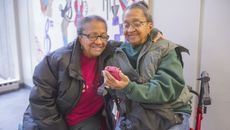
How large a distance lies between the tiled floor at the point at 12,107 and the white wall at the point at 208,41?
190cm

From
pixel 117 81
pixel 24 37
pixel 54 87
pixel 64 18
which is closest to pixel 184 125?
pixel 117 81

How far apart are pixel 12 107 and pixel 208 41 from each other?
252 cm

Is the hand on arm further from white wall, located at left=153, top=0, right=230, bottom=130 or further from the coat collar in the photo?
white wall, located at left=153, top=0, right=230, bottom=130

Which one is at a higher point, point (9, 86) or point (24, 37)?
point (24, 37)

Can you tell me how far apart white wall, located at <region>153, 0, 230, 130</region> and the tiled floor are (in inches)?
74.9

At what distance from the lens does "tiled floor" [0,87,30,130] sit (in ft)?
9.38

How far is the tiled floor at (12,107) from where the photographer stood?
2859 millimetres

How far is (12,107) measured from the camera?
3.31 meters

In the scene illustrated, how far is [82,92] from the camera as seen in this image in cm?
161

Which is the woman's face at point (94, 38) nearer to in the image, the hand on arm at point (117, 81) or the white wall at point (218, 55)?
the hand on arm at point (117, 81)

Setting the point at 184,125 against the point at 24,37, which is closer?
the point at 184,125

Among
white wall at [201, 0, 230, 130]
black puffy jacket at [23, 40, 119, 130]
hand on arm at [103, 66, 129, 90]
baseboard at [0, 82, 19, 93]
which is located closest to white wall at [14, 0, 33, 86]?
baseboard at [0, 82, 19, 93]

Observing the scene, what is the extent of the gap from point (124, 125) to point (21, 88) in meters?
3.03

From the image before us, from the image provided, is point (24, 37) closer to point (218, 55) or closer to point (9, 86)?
point (9, 86)
